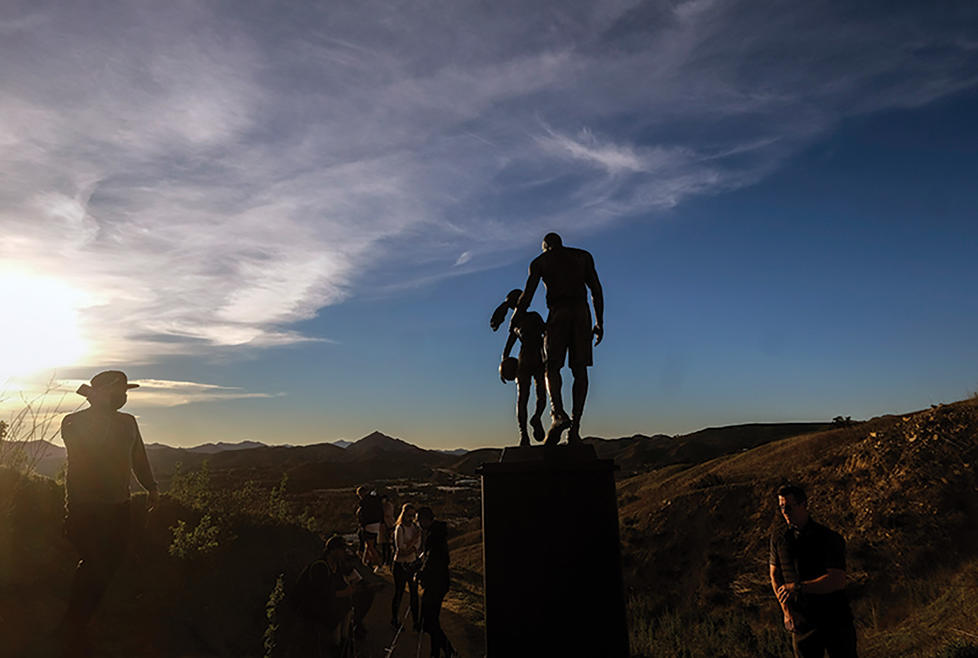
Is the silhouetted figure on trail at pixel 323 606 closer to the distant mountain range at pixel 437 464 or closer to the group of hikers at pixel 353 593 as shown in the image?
the group of hikers at pixel 353 593

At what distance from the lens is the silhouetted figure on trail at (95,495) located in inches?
183

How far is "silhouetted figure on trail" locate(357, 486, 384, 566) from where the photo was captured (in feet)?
37.1

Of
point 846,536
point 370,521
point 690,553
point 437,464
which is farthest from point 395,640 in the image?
point 437,464

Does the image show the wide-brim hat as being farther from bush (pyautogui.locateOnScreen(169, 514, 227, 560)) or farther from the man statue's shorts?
the man statue's shorts

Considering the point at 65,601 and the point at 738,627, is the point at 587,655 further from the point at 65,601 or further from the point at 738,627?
the point at 738,627

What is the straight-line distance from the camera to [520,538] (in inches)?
214

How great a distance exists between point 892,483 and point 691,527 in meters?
6.13

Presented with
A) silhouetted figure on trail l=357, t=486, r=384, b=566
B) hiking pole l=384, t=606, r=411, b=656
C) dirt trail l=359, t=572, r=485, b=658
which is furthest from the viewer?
silhouetted figure on trail l=357, t=486, r=384, b=566

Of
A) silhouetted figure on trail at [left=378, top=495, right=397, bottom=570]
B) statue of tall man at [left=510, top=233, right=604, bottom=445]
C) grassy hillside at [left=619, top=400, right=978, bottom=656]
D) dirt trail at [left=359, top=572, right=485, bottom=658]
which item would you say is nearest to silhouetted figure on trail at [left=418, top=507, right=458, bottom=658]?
dirt trail at [left=359, top=572, right=485, bottom=658]

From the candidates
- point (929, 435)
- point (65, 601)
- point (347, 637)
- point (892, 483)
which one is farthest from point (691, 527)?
point (65, 601)

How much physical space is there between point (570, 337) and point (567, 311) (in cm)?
29

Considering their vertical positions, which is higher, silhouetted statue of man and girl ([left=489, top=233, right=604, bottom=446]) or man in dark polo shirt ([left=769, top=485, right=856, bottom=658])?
silhouetted statue of man and girl ([left=489, top=233, right=604, bottom=446])

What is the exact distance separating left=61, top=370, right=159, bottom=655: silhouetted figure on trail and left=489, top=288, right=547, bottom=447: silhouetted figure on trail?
3.96 metres

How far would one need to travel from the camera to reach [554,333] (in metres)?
6.24
